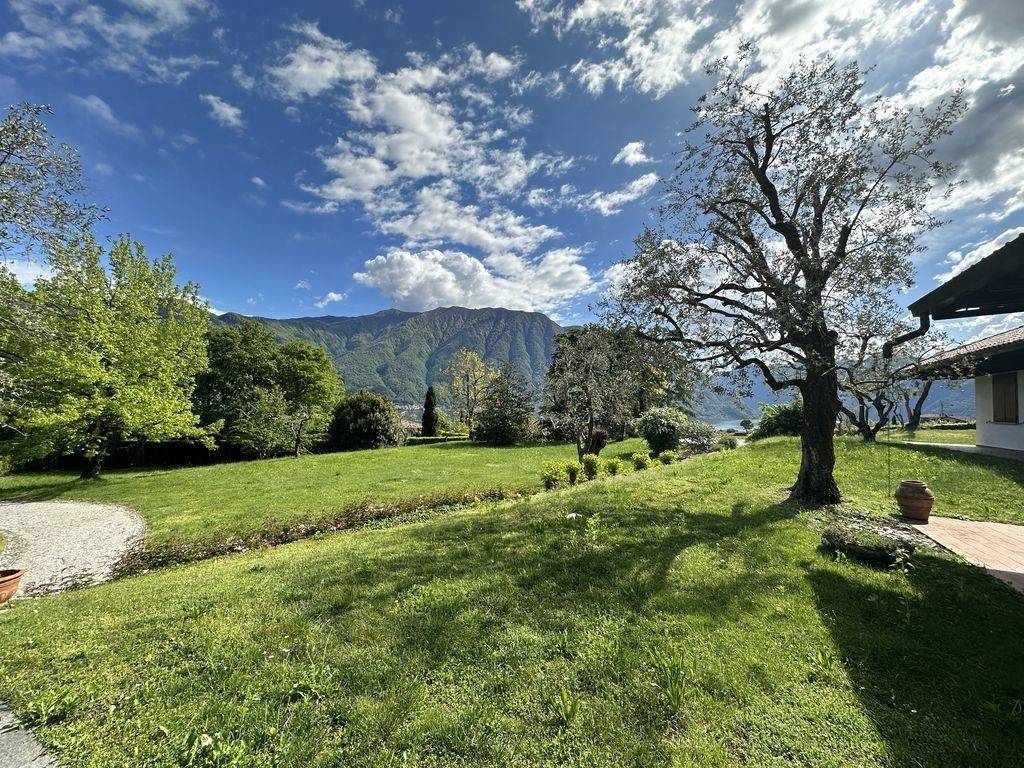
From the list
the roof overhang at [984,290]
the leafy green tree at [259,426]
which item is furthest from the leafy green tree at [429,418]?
the roof overhang at [984,290]

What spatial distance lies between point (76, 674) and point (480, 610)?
4378 millimetres

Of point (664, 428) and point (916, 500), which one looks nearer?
point (916, 500)

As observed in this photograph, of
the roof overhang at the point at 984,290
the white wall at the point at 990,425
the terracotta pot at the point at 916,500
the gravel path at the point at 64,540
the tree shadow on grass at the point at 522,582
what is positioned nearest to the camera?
the tree shadow on grass at the point at 522,582

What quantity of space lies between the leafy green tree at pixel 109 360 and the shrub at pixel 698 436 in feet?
102

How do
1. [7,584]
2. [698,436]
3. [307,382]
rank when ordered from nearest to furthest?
[7,584], [698,436], [307,382]

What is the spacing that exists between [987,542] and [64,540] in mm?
24309

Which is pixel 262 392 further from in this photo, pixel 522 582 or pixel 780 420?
pixel 780 420

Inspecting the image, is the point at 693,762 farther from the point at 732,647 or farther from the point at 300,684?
the point at 300,684

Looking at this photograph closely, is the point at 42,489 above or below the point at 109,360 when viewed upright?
below

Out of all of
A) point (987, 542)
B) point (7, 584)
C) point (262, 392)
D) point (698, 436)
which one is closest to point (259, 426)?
point (262, 392)

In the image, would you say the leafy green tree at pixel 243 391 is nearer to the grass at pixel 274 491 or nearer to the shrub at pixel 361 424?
the grass at pixel 274 491

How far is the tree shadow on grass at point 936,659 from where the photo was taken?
10.6 feet

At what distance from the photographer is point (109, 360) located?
765 inches

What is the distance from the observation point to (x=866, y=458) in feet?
49.1
